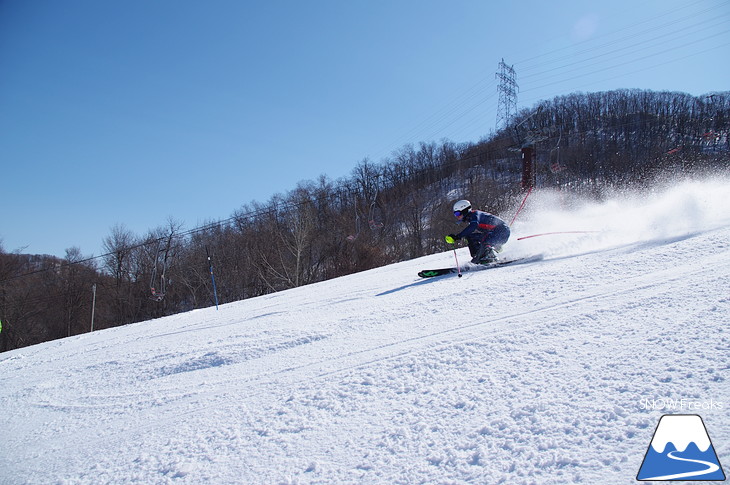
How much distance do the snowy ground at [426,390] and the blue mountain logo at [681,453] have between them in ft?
0.18

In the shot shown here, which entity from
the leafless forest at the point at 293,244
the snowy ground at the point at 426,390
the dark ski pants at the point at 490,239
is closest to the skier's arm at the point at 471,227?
the dark ski pants at the point at 490,239

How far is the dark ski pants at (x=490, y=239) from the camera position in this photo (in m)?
9.39

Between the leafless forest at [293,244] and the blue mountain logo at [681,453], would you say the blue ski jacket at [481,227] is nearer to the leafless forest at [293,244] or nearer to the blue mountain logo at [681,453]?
the blue mountain logo at [681,453]

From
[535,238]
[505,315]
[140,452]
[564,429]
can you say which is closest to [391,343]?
[505,315]

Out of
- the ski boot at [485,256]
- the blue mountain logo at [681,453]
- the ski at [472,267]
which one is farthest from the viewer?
the ski boot at [485,256]

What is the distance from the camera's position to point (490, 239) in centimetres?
942

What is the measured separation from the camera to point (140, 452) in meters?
3.21

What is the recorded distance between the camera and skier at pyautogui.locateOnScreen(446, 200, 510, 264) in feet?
30.2

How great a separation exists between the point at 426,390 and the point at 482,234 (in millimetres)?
6769

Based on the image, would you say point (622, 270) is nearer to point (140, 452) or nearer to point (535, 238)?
point (535, 238)

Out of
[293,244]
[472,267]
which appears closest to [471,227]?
[472,267]

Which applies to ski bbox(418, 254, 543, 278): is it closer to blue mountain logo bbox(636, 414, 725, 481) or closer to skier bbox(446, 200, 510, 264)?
skier bbox(446, 200, 510, 264)
